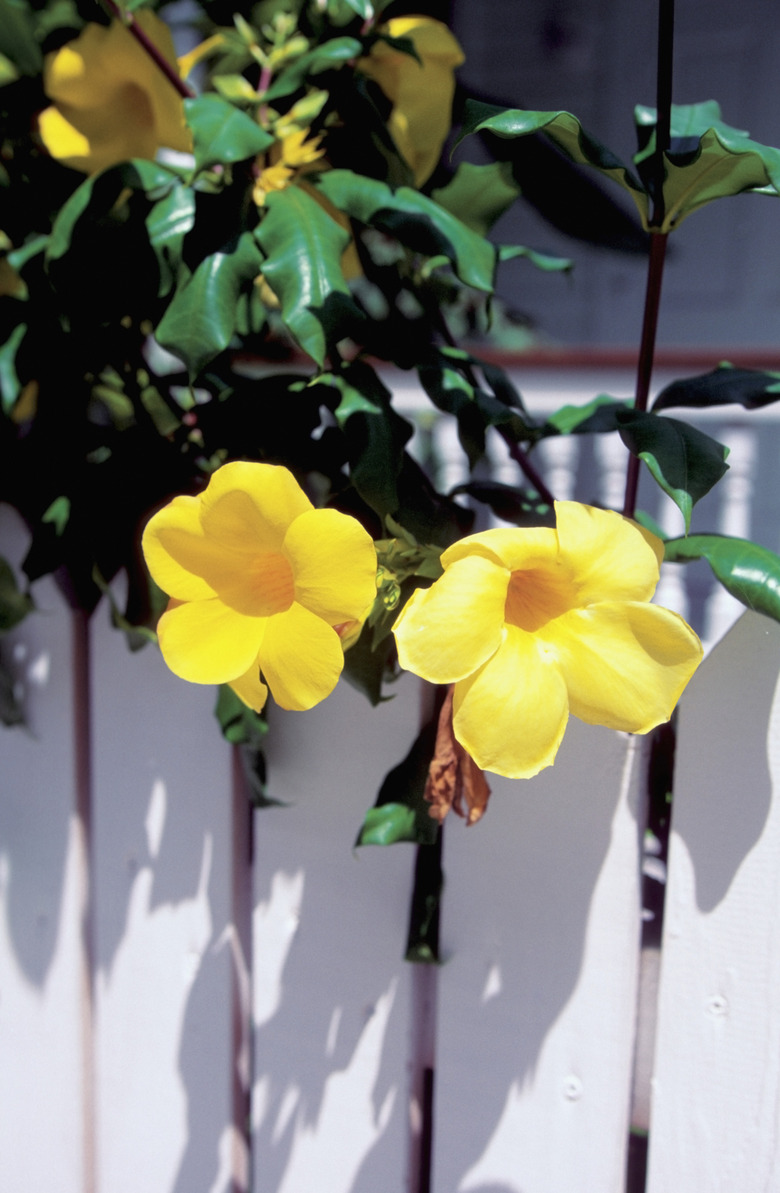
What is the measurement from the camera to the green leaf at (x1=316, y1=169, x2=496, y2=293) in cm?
58

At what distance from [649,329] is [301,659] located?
1.10 ft

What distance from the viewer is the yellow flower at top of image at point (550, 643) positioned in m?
0.43

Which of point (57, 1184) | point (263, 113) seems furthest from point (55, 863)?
point (263, 113)

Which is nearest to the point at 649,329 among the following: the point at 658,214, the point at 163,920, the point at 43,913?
the point at 658,214

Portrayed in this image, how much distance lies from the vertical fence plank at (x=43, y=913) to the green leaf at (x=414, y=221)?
0.54 meters

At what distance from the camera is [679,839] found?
26.2 inches

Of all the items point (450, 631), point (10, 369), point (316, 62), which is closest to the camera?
point (450, 631)

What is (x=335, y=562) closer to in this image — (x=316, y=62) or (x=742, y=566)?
(x=742, y=566)

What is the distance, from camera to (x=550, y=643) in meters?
0.47

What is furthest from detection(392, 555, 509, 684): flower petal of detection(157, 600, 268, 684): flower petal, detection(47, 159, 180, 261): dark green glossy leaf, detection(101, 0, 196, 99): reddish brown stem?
detection(101, 0, 196, 99): reddish brown stem

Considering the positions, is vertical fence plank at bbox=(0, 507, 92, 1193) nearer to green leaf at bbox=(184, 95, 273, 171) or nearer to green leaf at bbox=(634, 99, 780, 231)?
green leaf at bbox=(184, 95, 273, 171)

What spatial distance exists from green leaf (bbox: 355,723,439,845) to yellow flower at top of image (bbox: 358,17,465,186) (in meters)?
0.51

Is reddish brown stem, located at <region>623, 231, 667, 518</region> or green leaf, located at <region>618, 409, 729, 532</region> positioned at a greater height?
reddish brown stem, located at <region>623, 231, 667, 518</region>

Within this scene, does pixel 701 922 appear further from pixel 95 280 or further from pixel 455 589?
pixel 95 280
